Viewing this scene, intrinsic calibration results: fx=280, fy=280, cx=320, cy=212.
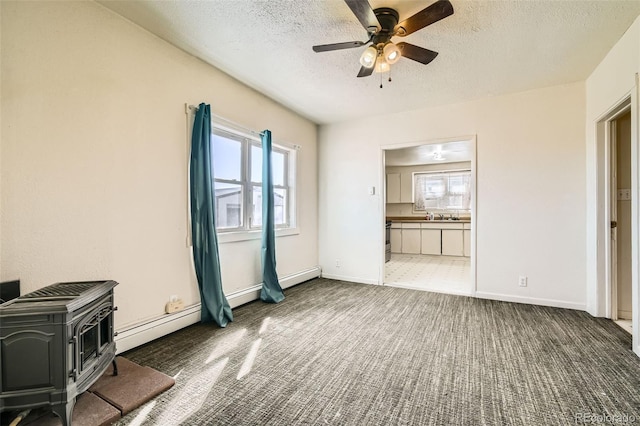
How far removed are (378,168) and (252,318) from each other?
2.85 meters

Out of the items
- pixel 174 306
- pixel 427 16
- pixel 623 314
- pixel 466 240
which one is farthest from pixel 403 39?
pixel 466 240

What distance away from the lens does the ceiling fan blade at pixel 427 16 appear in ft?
5.58

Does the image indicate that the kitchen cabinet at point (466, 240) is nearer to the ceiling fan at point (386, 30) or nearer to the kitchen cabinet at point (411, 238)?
the kitchen cabinet at point (411, 238)

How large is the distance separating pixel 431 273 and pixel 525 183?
231cm

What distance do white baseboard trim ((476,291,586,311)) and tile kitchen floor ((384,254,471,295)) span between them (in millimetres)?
244

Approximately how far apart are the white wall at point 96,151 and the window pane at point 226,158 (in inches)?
14.9

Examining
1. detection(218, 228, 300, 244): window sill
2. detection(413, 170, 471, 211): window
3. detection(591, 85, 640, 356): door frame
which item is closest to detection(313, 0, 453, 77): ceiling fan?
detection(218, 228, 300, 244): window sill

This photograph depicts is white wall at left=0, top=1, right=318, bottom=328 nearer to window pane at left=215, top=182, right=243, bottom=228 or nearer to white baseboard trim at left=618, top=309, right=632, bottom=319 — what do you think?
window pane at left=215, top=182, right=243, bottom=228

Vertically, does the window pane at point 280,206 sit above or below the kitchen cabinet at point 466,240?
above

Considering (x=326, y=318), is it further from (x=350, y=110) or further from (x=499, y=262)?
(x=350, y=110)

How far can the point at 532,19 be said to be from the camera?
7.12 ft

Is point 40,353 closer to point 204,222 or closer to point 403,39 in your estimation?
point 204,222

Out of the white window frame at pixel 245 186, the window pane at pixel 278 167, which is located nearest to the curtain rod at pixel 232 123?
the white window frame at pixel 245 186

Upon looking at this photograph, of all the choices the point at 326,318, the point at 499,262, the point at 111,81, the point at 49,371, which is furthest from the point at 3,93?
the point at 499,262
